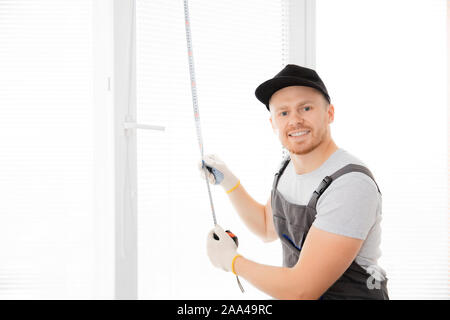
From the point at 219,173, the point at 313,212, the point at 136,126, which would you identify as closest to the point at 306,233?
the point at 313,212

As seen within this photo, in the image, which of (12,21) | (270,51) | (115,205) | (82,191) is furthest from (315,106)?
(12,21)

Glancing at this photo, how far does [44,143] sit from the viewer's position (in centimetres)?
119

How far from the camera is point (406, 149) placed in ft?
4.67

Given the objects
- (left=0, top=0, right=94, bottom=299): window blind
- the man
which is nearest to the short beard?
the man

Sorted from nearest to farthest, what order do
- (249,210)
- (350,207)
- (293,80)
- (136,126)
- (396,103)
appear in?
(350,207), (293,80), (136,126), (249,210), (396,103)

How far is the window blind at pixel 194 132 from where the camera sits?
1.23 meters

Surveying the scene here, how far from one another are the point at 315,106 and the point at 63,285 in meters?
1.16

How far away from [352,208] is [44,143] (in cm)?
109

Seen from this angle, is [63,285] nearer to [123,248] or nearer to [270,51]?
[123,248]

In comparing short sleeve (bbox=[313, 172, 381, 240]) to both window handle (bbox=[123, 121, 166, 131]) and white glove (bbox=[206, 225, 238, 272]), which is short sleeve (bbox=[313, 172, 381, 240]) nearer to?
white glove (bbox=[206, 225, 238, 272])

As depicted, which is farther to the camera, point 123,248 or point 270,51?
point 270,51

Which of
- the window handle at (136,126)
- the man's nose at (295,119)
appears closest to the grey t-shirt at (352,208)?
the man's nose at (295,119)

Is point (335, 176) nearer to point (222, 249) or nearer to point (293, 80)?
point (293, 80)
